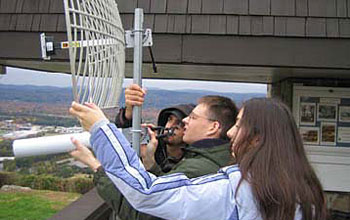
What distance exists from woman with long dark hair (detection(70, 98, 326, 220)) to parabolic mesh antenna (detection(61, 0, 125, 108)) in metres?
0.07

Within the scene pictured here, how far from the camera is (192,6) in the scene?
11.4ft

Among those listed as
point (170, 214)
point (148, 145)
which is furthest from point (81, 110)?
point (148, 145)

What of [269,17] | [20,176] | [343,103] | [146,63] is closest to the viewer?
[269,17]

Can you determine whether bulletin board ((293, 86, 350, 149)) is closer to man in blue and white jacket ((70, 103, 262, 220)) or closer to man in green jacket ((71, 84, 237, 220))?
man in green jacket ((71, 84, 237, 220))

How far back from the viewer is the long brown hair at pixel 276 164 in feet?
3.82

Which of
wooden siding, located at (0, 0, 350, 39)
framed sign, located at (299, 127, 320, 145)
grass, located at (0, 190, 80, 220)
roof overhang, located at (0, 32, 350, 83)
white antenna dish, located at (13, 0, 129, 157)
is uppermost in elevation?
wooden siding, located at (0, 0, 350, 39)

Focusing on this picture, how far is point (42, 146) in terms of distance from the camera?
1.14m

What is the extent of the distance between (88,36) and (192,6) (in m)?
2.48

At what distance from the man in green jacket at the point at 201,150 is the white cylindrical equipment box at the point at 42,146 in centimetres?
5

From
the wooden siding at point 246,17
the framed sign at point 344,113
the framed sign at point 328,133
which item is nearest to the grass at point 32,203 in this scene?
the wooden siding at point 246,17

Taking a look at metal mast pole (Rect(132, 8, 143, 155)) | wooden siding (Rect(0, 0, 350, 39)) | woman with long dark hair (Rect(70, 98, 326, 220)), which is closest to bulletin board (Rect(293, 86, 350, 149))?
wooden siding (Rect(0, 0, 350, 39))

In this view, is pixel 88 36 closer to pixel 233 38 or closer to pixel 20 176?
pixel 233 38

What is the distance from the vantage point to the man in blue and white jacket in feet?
3.76

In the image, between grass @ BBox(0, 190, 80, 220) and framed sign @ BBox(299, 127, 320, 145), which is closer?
framed sign @ BBox(299, 127, 320, 145)
